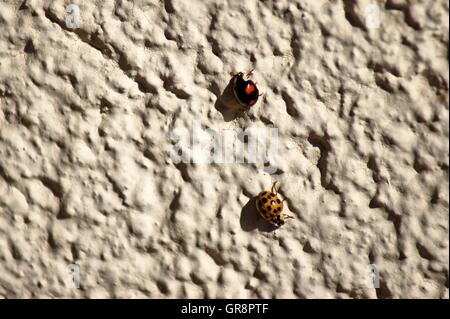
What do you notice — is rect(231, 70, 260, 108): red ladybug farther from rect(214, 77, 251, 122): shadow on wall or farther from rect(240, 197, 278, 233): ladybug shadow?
rect(240, 197, 278, 233): ladybug shadow

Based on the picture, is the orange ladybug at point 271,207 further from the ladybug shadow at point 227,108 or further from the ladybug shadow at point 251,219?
the ladybug shadow at point 227,108

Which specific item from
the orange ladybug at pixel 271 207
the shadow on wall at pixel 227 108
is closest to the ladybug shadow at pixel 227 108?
the shadow on wall at pixel 227 108

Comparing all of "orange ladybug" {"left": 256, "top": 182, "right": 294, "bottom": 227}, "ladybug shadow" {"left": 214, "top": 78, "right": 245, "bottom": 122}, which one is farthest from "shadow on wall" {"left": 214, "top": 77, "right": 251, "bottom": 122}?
"orange ladybug" {"left": 256, "top": 182, "right": 294, "bottom": 227}

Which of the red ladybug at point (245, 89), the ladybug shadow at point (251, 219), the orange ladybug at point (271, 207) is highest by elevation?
the red ladybug at point (245, 89)

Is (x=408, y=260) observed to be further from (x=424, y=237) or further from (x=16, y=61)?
(x=16, y=61)

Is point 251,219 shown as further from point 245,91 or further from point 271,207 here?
point 245,91

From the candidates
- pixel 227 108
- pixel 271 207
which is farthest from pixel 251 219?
pixel 227 108
